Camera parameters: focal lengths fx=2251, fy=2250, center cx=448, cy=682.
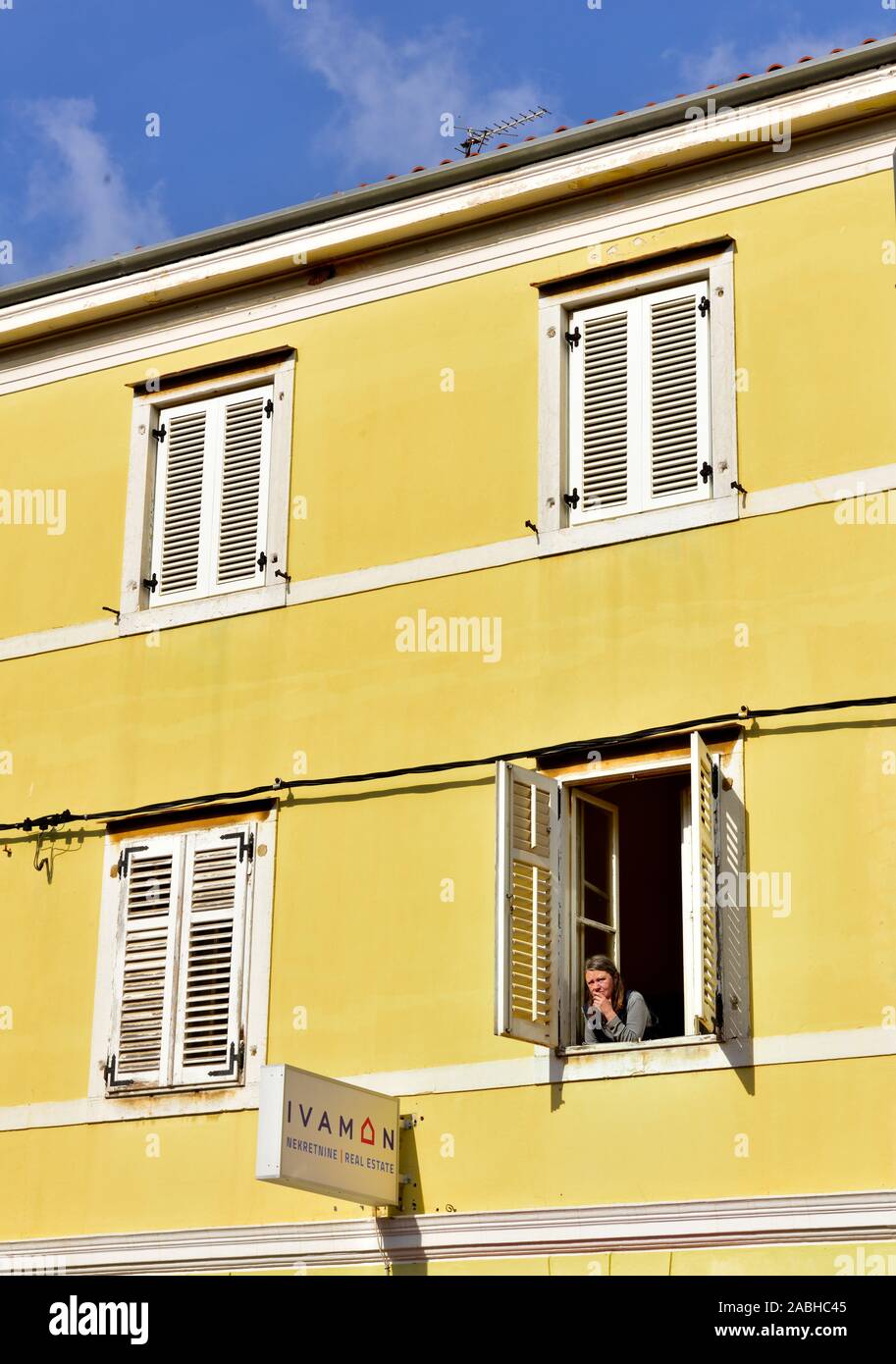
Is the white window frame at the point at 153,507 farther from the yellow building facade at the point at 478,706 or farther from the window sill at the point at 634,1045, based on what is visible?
the window sill at the point at 634,1045

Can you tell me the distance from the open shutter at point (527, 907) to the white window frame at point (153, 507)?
2531mm

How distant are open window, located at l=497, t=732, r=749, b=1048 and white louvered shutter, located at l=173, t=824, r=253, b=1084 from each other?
206 cm

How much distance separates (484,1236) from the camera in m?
11.9

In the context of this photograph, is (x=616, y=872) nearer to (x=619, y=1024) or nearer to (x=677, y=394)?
(x=619, y=1024)

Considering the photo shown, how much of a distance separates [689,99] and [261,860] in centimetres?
518

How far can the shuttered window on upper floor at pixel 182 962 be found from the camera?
1320cm

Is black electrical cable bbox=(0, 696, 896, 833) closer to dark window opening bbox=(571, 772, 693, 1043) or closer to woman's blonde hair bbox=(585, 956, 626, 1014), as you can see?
woman's blonde hair bbox=(585, 956, 626, 1014)

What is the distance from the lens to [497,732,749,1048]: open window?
1159 cm

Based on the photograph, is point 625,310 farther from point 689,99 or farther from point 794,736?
point 794,736

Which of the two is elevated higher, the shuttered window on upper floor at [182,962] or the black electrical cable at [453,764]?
the black electrical cable at [453,764]

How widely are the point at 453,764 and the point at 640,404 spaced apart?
2.41 m
